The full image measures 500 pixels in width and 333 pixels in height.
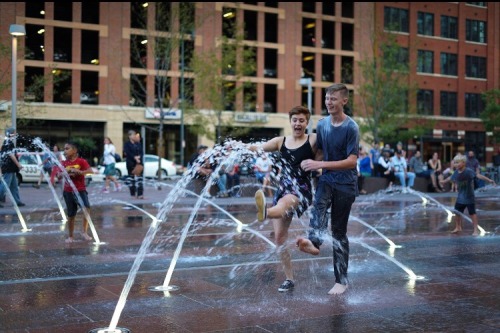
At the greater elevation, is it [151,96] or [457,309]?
[151,96]

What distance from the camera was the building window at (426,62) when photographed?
5835 cm

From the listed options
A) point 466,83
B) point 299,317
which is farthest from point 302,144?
point 466,83

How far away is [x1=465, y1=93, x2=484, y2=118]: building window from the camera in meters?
61.9

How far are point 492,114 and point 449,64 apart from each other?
8.19 m

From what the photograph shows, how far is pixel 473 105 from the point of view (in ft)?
204

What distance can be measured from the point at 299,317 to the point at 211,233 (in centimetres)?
689

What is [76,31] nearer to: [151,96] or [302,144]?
[151,96]

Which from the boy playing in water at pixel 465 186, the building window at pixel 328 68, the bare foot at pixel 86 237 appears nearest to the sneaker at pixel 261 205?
the bare foot at pixel 86 237

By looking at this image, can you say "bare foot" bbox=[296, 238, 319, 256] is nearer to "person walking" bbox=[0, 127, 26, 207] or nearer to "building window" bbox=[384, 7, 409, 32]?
"person walking" bbox=[0, 127, 26, 207]

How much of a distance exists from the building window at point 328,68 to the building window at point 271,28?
503 centimetres

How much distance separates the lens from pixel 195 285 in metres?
7.20

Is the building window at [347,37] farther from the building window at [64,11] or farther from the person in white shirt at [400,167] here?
the person in white shirt at [400,167]

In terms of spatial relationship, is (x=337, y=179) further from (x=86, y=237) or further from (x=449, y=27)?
(x=449, y=27)

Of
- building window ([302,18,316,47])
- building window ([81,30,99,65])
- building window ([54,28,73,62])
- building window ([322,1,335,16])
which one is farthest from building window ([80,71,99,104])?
building window ([322,1,335,16])
